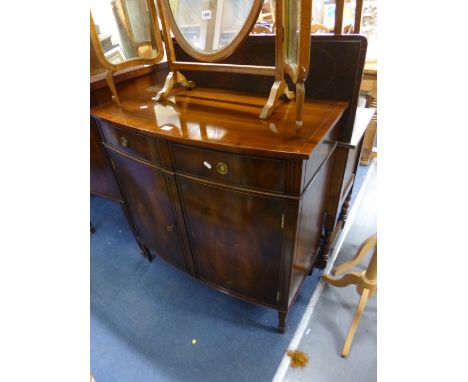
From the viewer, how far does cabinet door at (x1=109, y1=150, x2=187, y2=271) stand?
1.01 m

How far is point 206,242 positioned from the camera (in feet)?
3.48

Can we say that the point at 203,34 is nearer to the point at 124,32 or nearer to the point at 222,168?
the point at 124,32

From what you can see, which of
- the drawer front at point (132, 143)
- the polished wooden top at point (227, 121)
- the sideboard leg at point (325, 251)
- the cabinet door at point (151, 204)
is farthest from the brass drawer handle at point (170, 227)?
the sideboard leg at point (325, 251)

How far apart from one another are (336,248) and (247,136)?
1.18 meters

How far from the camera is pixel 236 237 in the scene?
95 cm

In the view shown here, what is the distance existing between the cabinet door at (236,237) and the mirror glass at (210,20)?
1.51 feet

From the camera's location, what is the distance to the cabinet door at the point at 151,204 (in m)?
1.01

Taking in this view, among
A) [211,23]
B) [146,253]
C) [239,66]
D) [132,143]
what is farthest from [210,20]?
[146,253]

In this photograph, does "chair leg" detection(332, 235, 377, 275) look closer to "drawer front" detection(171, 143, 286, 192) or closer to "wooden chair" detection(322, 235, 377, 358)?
"wooden chair" detection(322, 235, 377, 358)

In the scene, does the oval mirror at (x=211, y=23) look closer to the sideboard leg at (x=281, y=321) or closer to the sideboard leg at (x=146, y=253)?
the sideboard leg at (x=281, y=321)

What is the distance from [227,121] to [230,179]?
0.62ft

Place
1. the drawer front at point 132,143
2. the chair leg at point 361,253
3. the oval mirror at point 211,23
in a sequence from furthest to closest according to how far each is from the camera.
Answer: the chair leg at point 361,253, the drawer front at point 132,143, the oval mirror at point 211,23
